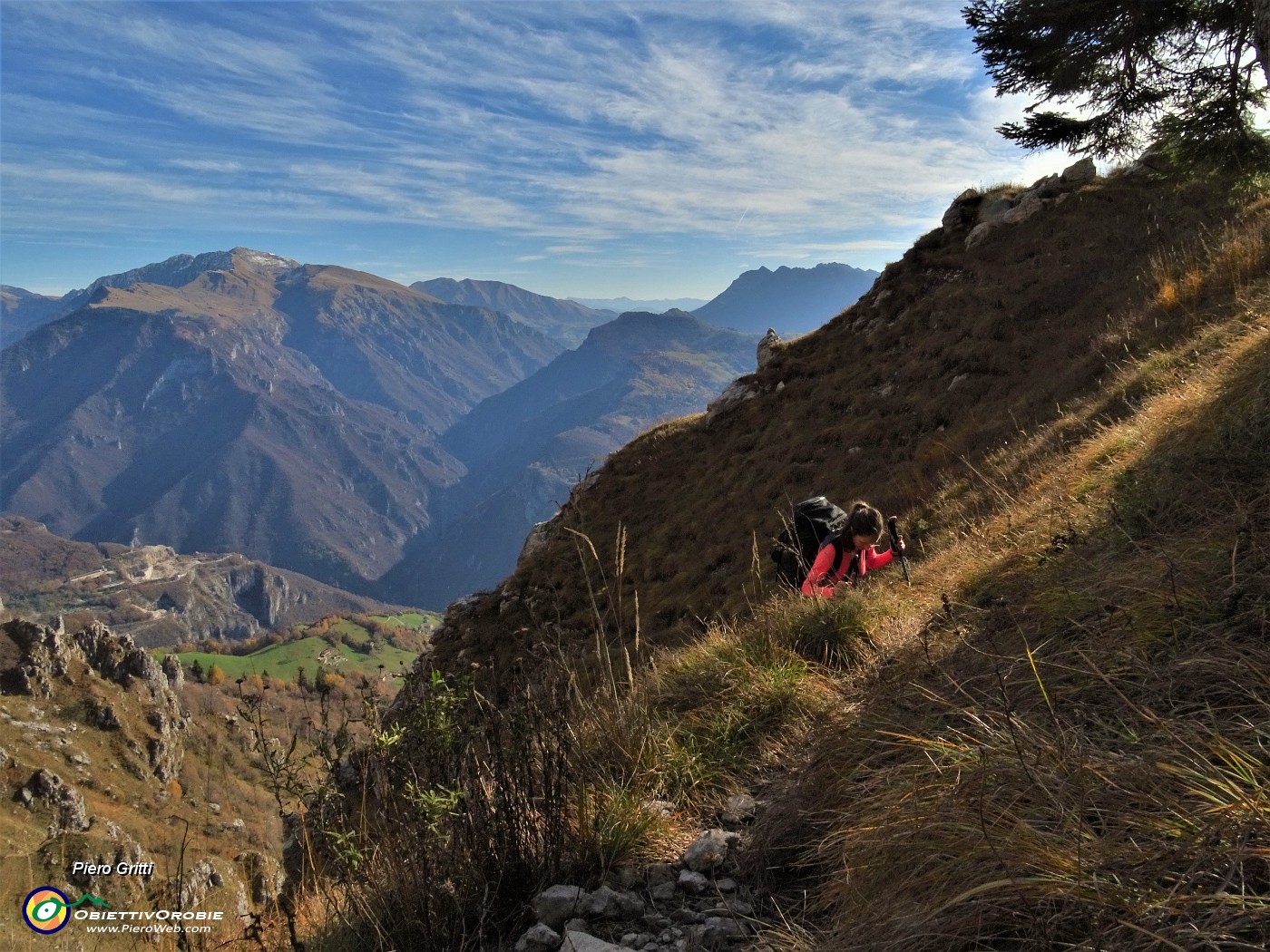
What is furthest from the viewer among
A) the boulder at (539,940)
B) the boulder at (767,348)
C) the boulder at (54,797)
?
the boulder at (54,797)

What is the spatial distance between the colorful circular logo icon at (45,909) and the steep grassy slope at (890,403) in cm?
681

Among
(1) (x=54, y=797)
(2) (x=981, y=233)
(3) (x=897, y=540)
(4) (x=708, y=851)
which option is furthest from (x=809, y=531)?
(1) (x=54, y=797)

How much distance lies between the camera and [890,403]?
16.6 meters

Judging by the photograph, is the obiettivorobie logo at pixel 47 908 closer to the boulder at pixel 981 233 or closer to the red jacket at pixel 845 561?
the red jacket at pixel 845 561

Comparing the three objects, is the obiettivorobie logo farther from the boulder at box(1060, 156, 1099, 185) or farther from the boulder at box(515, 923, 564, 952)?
the boulder at box(1060, 156, 1099, 185)

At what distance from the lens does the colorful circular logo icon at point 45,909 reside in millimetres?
3986

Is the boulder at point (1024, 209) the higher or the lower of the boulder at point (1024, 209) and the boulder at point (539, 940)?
the higher

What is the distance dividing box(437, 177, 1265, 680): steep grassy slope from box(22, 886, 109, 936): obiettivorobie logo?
6.81 metres

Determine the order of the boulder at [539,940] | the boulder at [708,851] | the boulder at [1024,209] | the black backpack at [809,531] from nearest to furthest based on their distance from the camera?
the boulder at [539,940] → the boulder at [708,851] → the black backpack at [809,531] → the boulder at [1024,209]

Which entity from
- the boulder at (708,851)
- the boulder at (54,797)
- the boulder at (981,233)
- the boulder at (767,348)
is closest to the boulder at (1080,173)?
the boulder at (981,233)

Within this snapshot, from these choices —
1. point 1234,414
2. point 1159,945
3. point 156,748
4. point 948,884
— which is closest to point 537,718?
point 948,884

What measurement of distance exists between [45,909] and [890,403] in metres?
16.4

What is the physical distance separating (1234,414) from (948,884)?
3862 millimetres

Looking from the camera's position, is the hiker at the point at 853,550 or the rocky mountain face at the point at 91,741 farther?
the rocky mountain face at the point at 91,741
